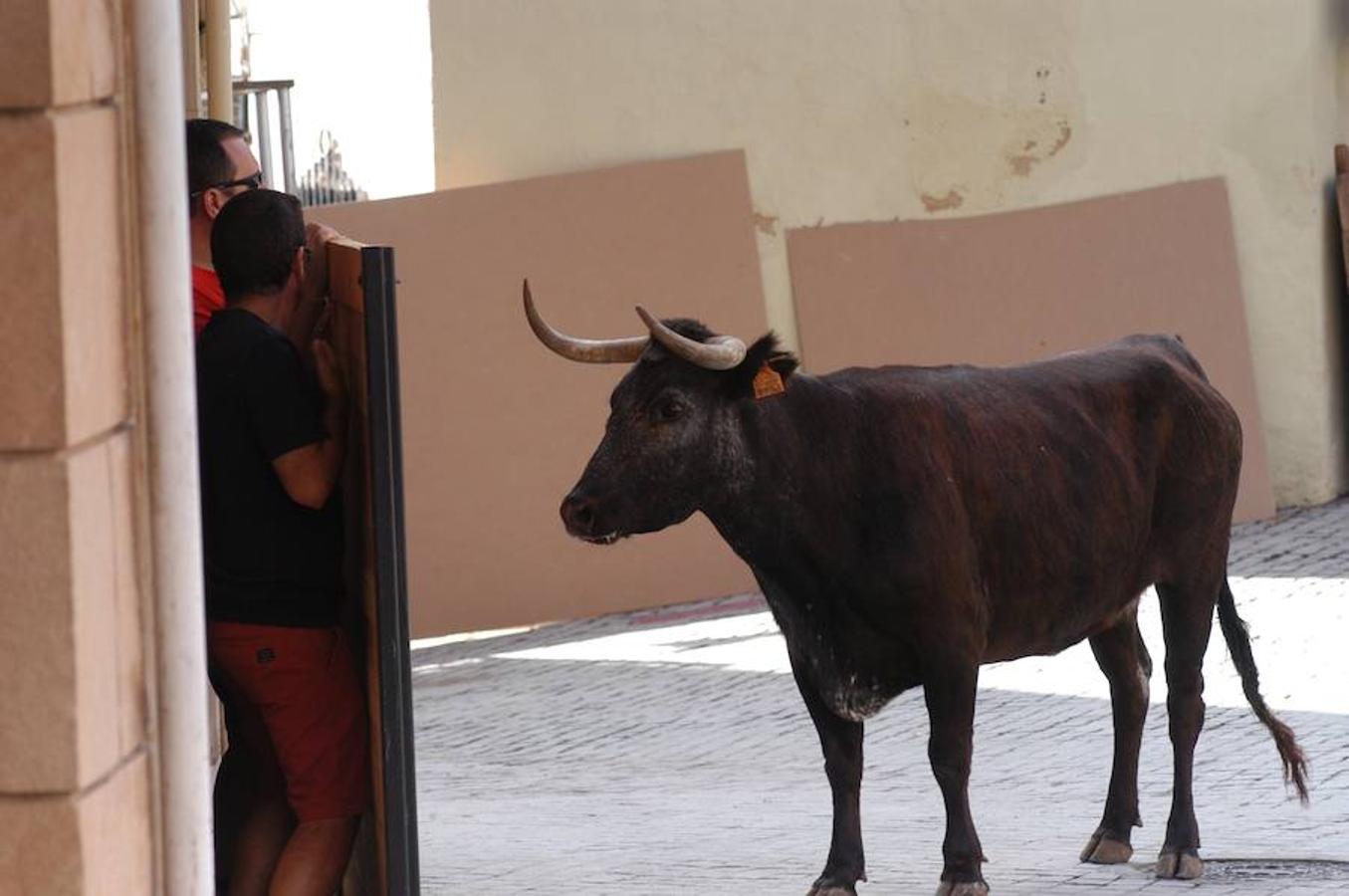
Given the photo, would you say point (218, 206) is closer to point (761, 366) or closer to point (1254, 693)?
point (761, 366)

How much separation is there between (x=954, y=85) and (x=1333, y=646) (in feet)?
16.1

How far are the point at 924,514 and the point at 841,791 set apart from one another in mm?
921

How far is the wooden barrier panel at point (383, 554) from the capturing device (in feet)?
15.7

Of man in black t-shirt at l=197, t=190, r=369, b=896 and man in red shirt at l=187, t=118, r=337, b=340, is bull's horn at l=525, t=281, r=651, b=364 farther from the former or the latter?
man in black t-shirt at l=197, t=190, r=369, b=896

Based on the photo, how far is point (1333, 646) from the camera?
12.3m

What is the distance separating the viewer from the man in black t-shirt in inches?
198

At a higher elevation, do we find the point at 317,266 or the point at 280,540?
the point at 317,266

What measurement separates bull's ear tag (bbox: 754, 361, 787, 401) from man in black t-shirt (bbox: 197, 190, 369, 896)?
207cm

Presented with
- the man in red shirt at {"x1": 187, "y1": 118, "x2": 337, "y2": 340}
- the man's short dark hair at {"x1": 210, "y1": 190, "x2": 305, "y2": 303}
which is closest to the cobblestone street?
the man in red shirt at {"x1": 187, "y1": 118, "x2": 337, "y2": 340}

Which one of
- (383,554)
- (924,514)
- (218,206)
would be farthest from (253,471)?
(924,514)

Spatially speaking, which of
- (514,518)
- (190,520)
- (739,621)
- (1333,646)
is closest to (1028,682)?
(1333,646)

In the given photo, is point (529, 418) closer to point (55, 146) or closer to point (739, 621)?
point (739, 621)

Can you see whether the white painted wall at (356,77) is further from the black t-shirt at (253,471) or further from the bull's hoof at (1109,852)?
the black t-shirt at (253,471)

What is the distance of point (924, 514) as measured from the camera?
7254mm
